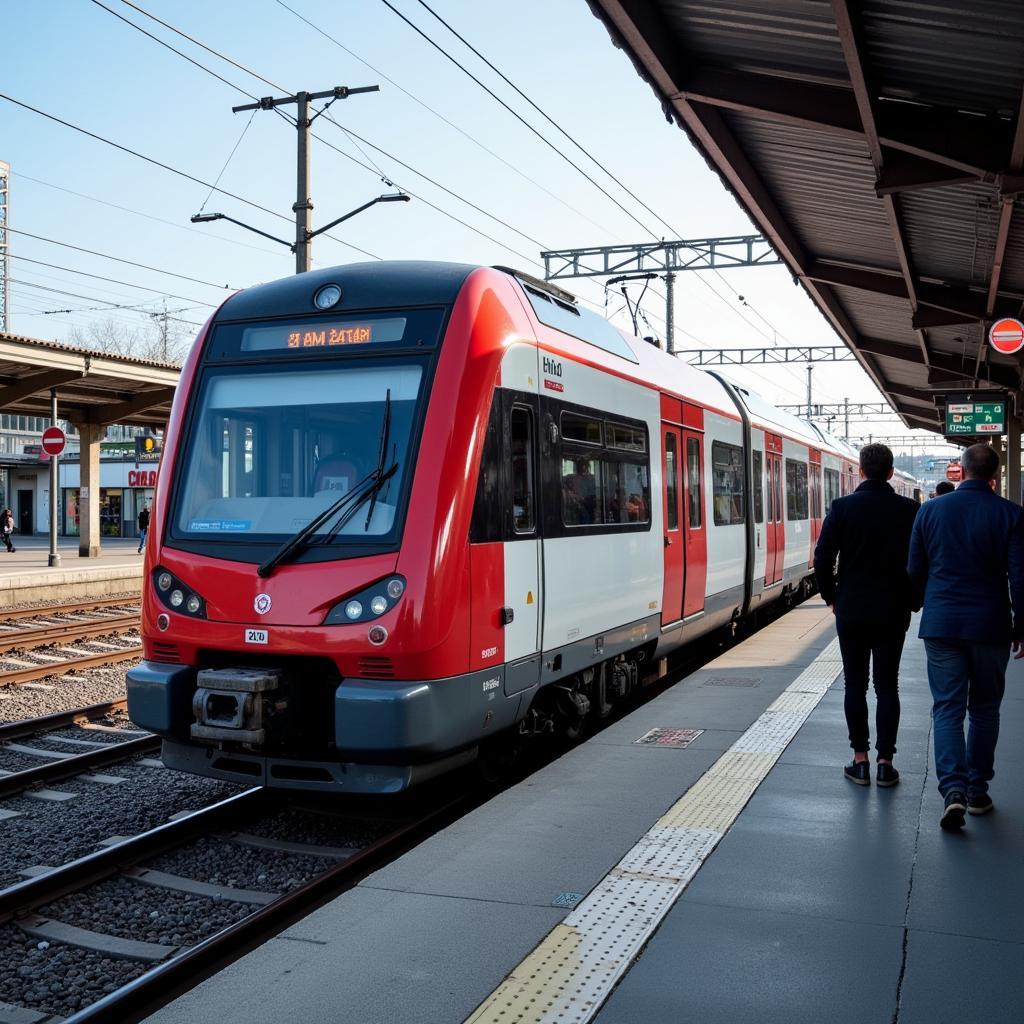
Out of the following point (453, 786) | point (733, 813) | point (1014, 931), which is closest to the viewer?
point (1014, 931)

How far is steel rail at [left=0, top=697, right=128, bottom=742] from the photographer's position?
828 cm

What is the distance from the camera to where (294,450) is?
19.7ft

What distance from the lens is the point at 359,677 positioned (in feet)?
18.0

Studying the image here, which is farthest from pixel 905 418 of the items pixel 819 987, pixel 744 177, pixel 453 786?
pixel 819 987

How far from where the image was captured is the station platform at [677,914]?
3352 mm

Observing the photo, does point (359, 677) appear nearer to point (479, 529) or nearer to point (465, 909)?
point (479, 529)

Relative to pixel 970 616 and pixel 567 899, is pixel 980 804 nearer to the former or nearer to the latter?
pixel 970 616

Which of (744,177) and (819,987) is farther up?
(744,177)

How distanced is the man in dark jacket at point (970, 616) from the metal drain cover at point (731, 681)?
4.10m

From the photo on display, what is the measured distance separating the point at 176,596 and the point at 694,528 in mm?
5611

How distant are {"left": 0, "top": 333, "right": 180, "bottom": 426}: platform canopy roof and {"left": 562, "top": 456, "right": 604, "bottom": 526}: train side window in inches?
621

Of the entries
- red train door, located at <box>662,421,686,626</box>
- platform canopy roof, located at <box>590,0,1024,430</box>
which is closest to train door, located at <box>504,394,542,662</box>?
platform canopy roof, located at <box>590,0,1024,430</box>

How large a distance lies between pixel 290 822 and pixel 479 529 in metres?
2.05

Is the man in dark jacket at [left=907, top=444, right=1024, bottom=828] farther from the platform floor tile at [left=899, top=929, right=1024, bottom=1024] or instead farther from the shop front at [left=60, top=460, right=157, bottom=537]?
the shop front at [left=60, top=460, right=157, bottom=537]
